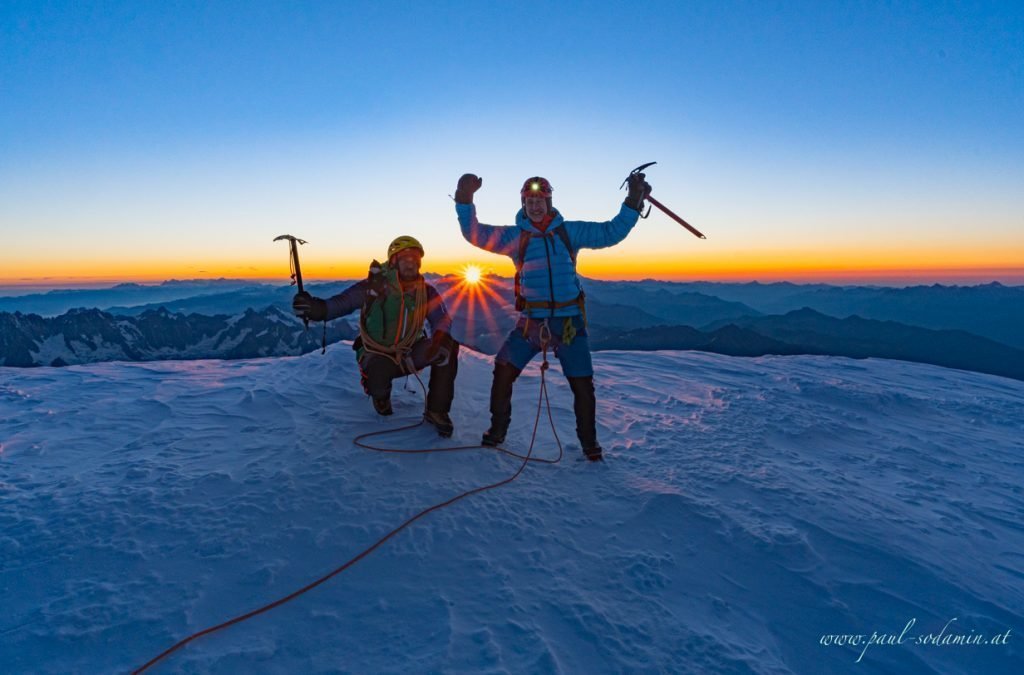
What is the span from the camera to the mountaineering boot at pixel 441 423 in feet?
15.9

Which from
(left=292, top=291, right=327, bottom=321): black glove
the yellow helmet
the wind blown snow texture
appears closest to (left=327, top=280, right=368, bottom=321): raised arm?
(left=292, top=291, right=327, bottom=321): black glove

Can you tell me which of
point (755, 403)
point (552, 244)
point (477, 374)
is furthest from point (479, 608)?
point (755, 403)

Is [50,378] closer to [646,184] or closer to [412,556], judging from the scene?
[412,556]

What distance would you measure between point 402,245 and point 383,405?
1916 mm

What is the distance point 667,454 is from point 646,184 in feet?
9.33

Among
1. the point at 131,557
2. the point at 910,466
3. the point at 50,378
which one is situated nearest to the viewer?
the point at 131,557

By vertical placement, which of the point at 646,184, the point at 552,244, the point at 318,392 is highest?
the point at 646,184

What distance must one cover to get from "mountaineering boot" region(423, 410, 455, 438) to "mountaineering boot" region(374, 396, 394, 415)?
55cm

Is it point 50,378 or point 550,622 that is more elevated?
point 50,378

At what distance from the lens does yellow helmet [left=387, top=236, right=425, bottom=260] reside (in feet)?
16.5

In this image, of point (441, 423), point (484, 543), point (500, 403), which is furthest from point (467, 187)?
point (484, 543)

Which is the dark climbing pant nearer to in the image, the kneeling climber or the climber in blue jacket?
the kneeling climber

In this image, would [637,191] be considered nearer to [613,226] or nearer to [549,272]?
[613,226]

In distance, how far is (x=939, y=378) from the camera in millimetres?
9766
